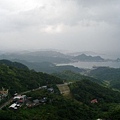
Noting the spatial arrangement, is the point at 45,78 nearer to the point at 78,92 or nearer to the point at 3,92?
the point at 78,92

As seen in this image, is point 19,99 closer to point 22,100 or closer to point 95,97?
point 22,100

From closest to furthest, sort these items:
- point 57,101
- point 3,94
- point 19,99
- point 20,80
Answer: point 19,99, point 57,101, point 3,94, point 20,80

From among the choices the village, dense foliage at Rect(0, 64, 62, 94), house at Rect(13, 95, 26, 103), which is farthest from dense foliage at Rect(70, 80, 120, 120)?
house at Rect(13, 95, 26, 103)

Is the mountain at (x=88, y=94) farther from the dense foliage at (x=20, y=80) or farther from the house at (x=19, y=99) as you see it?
the house at (x=19, y=99)

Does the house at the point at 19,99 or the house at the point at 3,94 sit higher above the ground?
the house at the point at 3,94

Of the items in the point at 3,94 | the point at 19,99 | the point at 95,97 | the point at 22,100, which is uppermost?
the point at 3,94

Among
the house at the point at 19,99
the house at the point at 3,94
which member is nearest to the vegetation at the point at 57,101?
the house at the point at 19,99

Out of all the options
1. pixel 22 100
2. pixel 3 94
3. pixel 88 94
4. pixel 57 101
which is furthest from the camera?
pixel 88 94

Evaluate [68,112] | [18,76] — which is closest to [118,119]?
[68,112]

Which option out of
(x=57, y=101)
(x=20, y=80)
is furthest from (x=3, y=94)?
(x=20, y=80)

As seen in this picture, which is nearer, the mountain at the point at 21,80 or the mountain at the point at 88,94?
the mountain at the point at 21,80

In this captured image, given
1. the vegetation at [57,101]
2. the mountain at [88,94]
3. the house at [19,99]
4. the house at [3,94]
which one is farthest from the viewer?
the mountain at [88,94]
